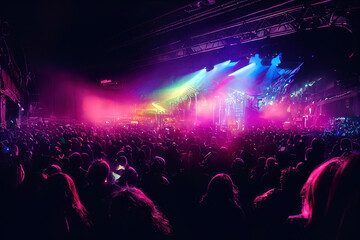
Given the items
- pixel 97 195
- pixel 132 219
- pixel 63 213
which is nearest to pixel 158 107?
pixel 97 195

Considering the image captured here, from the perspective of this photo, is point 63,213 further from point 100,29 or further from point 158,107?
point 158,107

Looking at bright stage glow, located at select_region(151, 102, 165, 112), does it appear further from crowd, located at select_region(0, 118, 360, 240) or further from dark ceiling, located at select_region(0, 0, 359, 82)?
crowd, located at select_region(0, 118, 360, 240)

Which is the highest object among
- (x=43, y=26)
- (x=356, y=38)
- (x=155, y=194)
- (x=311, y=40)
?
(x=43, y=26)

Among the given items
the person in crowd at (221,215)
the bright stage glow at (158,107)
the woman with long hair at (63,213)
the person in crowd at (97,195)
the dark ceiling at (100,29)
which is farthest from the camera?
the bright stage glow at (158,107)

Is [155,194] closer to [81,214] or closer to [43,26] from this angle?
[81,214]

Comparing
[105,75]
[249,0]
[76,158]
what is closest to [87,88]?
[105,75]

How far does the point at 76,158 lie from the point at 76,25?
27.0 feet

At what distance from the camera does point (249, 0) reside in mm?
7605

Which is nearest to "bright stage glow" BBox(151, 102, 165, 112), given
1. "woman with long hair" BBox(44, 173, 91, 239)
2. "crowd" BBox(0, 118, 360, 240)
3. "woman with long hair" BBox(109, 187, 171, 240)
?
"crowd" BBox(0, 118, 360, 240)

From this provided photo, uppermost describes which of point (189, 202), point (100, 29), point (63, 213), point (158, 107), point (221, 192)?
point (100, 29)

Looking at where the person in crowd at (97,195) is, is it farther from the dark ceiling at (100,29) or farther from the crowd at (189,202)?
the dark ceiling at (100,29)

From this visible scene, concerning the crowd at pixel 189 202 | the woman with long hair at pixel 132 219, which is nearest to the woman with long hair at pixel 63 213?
the crowd at pixel 189 202

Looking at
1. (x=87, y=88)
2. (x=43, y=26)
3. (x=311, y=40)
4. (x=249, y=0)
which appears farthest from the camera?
(x=87, y=88)

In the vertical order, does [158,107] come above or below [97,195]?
above
